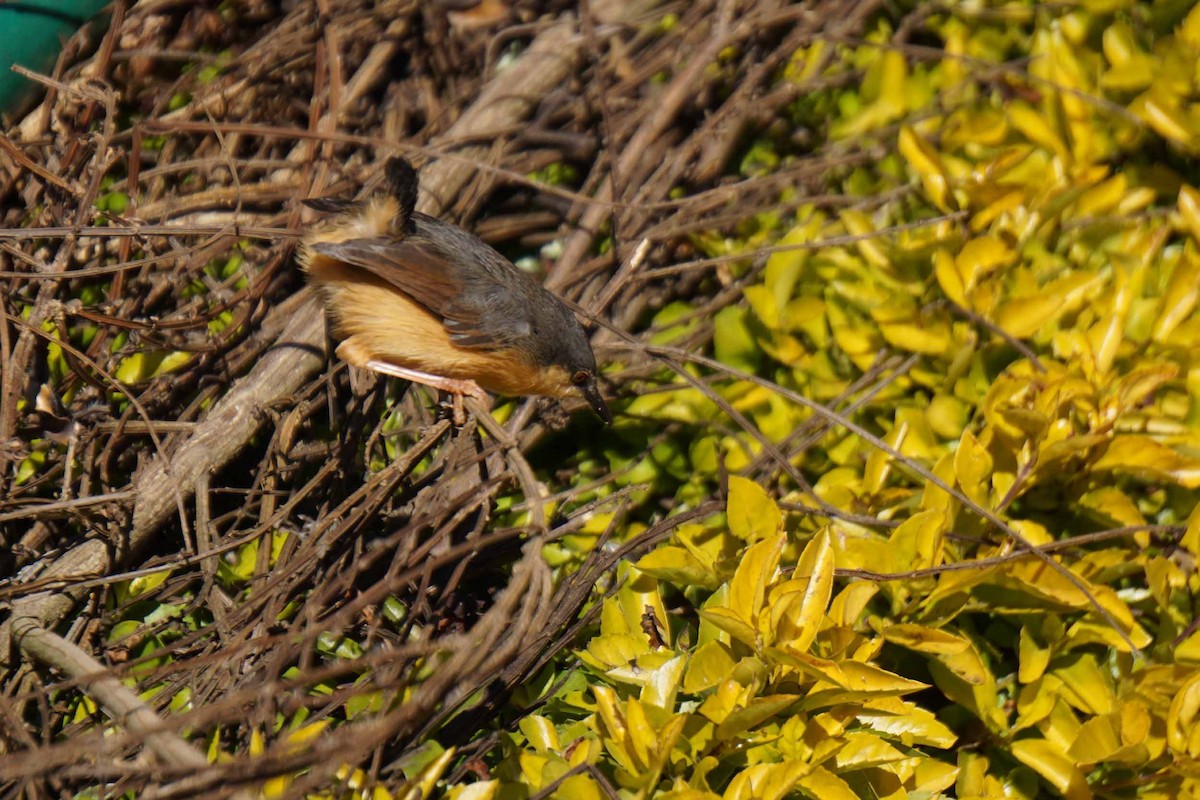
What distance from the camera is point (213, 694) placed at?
9.48ft

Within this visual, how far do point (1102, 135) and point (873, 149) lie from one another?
0.90 m

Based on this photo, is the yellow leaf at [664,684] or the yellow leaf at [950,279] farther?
the yellow leaf at [950,279]

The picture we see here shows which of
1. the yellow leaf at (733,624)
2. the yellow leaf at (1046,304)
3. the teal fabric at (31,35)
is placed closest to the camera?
the yellow leaf at (733,624)

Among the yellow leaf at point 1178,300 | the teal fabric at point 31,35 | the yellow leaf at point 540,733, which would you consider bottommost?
the yellow leaf at point 540,733

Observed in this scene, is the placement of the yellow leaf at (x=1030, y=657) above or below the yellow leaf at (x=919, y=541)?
below

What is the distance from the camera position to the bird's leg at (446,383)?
3639 millimetres

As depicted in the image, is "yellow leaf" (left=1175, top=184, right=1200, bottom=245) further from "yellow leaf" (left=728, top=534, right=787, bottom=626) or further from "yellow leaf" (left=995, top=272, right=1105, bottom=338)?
"yellow leaf" (left=728, top=534, right=787, bottom=626)

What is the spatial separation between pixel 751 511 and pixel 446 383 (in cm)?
129

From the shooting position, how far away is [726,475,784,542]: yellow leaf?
295 cm

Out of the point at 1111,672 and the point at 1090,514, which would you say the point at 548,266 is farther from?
the point at 1111,672

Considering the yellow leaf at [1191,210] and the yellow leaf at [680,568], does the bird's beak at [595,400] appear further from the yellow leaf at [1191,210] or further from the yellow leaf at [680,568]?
the yellow leaf at [1191,210]

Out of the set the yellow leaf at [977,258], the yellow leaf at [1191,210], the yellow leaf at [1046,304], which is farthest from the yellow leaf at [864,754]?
the yellow leaf at [1191,210]

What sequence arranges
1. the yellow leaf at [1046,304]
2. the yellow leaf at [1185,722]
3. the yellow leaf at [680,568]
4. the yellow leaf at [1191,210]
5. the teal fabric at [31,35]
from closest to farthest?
the yellow leaf at [1185,722], the yellow leaf at [680,568], the yellow leaf at [1046,304], the yellow leaf at [1191,210], the teal fabric at [31,35]

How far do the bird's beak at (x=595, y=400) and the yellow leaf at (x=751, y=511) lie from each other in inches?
33.0
